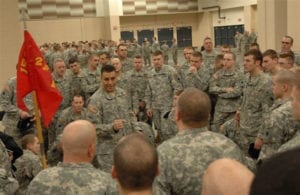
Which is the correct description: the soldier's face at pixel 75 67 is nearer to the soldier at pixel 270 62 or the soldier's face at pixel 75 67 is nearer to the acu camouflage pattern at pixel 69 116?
the acu camouflage pattern at pixel 69 116

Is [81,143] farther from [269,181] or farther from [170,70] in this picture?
[170,70]

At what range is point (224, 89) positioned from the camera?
6.50 metres

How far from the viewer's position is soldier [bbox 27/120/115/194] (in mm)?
2354

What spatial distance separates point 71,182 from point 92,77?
5459 mm

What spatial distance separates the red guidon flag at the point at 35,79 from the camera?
4.54 meters

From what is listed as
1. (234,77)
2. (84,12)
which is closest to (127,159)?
(234,77)

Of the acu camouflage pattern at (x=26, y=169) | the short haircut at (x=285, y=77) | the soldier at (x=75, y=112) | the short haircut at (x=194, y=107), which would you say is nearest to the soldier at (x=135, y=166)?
the short haircut at (x=194, y=107)

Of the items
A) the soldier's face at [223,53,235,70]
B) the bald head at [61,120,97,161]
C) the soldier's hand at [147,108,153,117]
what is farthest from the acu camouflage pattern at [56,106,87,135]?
the bald head at [61,120,97,161]

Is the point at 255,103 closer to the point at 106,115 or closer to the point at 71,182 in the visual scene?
the point at 106,115

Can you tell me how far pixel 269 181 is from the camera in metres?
0.77

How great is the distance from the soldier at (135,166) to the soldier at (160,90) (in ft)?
16.0

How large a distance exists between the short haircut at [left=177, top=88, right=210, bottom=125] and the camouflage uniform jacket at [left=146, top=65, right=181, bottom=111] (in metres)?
4.24

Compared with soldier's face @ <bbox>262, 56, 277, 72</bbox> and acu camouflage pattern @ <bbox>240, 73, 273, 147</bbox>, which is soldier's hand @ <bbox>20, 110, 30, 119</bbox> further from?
soldier's face @ <bbox>262, 56, 277, 72</bbox>

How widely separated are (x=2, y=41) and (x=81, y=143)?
7.14m
